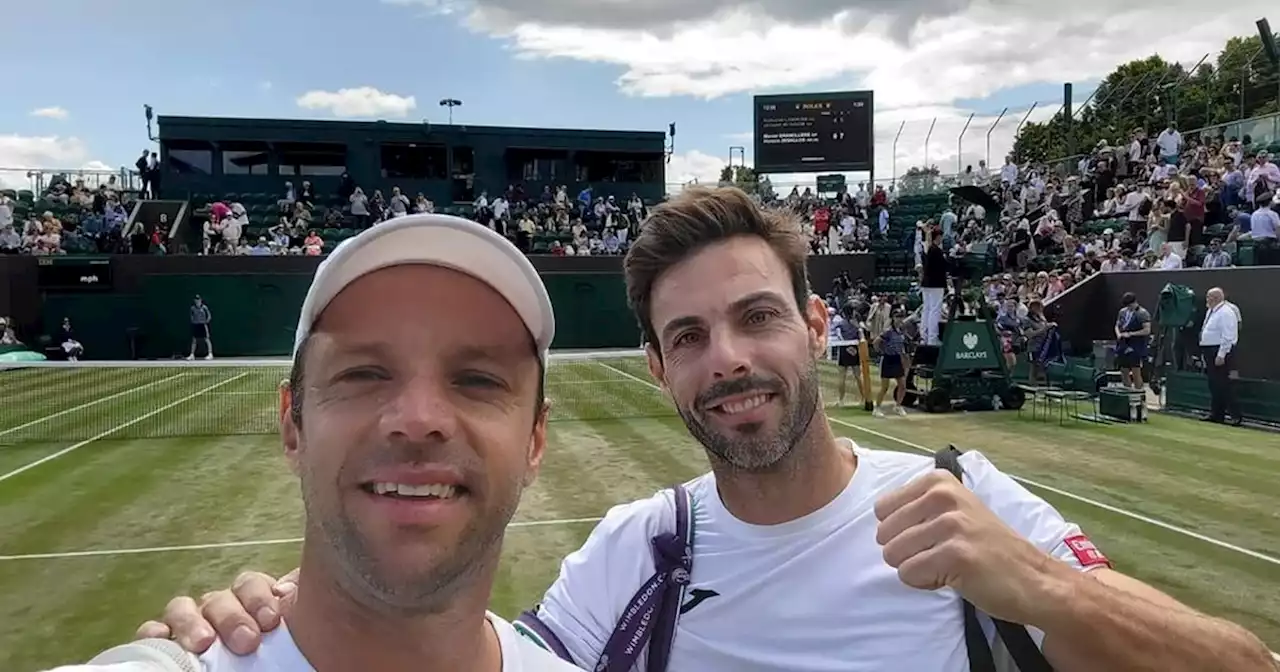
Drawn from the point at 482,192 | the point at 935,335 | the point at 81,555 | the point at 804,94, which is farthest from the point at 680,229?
the point at 804,94

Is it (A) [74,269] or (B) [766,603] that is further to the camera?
(A) [74,269]

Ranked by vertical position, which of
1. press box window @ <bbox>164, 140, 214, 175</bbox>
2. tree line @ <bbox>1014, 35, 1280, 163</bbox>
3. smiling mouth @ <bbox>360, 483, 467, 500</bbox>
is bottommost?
smiling mouth @ <bbox>360, 483, 467, 500</bbox>

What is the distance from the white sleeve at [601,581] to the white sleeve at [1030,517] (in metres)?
0.89

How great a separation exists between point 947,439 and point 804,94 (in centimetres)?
3119

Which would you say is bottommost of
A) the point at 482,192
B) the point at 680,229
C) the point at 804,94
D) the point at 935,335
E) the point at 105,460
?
the point at 105,460

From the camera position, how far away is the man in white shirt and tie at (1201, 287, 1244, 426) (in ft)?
53.3

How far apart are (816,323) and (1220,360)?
1615cm

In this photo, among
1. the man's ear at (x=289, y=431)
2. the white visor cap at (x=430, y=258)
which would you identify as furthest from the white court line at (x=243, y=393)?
the white visor cap at (x=430, y=258)

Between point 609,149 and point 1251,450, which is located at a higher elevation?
point 609,149

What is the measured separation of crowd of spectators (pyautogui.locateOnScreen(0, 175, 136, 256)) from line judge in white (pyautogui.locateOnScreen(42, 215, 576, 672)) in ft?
102

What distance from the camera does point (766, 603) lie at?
252 centimetres

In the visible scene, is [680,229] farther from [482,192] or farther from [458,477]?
[482,192]

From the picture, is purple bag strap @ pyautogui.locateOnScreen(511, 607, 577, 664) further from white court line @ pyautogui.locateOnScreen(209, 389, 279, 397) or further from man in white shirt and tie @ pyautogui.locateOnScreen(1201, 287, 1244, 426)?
white court line @ pyautogui.locateOnScreen(209, 389, 279, 397)

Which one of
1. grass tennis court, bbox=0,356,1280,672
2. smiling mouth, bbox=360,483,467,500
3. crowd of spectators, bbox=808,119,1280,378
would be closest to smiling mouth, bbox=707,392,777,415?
smiling mouth, bbox=360,483,467,500
